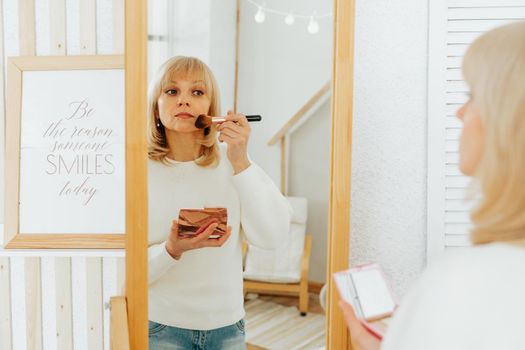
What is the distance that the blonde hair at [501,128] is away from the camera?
0.67 meters

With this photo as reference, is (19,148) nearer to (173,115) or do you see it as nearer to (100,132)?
(100,132)

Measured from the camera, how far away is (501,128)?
0.67 meters

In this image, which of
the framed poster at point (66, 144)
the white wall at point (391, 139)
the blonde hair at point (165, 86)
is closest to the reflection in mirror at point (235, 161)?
the blonde hair at point (165, 86)

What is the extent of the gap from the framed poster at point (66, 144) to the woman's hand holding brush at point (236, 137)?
335mm

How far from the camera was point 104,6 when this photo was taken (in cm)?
136

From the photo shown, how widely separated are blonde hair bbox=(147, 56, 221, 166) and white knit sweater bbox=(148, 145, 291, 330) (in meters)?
0.04

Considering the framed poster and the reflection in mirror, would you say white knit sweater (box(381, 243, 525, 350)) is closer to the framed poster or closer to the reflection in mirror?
the reflection in mirror

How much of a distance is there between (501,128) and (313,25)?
0.57 meters

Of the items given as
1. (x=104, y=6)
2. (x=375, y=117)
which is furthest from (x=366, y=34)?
(x=104, y=6)

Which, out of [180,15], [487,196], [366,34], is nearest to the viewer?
[487,196]

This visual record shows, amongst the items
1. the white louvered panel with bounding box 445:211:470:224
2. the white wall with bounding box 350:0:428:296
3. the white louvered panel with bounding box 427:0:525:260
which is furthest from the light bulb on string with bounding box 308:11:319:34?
the white louvered panel with bounding box 445:211:470:224

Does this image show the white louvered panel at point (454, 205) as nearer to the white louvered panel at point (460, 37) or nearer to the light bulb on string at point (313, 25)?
the white louvered panel at point (460, 37)

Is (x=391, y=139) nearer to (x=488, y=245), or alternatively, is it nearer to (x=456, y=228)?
(x=456, y=228)

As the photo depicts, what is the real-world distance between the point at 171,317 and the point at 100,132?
49cm
